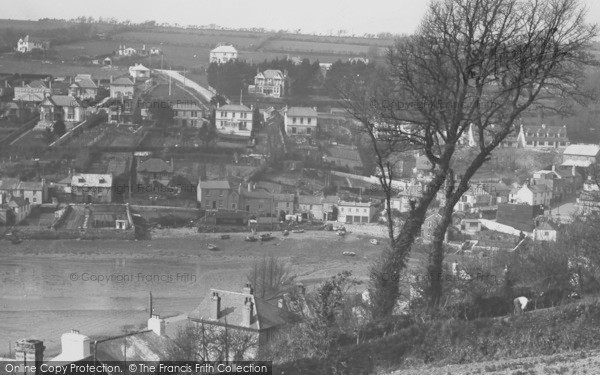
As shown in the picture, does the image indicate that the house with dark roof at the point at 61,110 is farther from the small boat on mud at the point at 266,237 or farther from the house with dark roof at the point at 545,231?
the house with dark roof at the point at 545,231

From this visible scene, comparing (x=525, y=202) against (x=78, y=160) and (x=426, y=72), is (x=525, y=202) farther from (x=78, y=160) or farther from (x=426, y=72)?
(x=426, y=72)

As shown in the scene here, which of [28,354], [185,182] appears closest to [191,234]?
[185,182]

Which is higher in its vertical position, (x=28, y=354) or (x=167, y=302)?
(x=28, y=354)

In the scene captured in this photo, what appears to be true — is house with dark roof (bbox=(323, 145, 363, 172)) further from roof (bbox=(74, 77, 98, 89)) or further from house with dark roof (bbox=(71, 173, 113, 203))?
roof (bbox=(74, 77, 98, 89))

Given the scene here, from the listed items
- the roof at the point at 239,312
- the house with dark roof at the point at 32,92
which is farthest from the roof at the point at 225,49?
the roof at the point at 239,312

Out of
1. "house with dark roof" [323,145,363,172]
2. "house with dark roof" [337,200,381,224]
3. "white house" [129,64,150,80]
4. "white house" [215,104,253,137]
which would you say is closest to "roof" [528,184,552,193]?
"house with dark roof" [337,200,381,224]

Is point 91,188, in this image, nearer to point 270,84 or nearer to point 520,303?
point 270,84
